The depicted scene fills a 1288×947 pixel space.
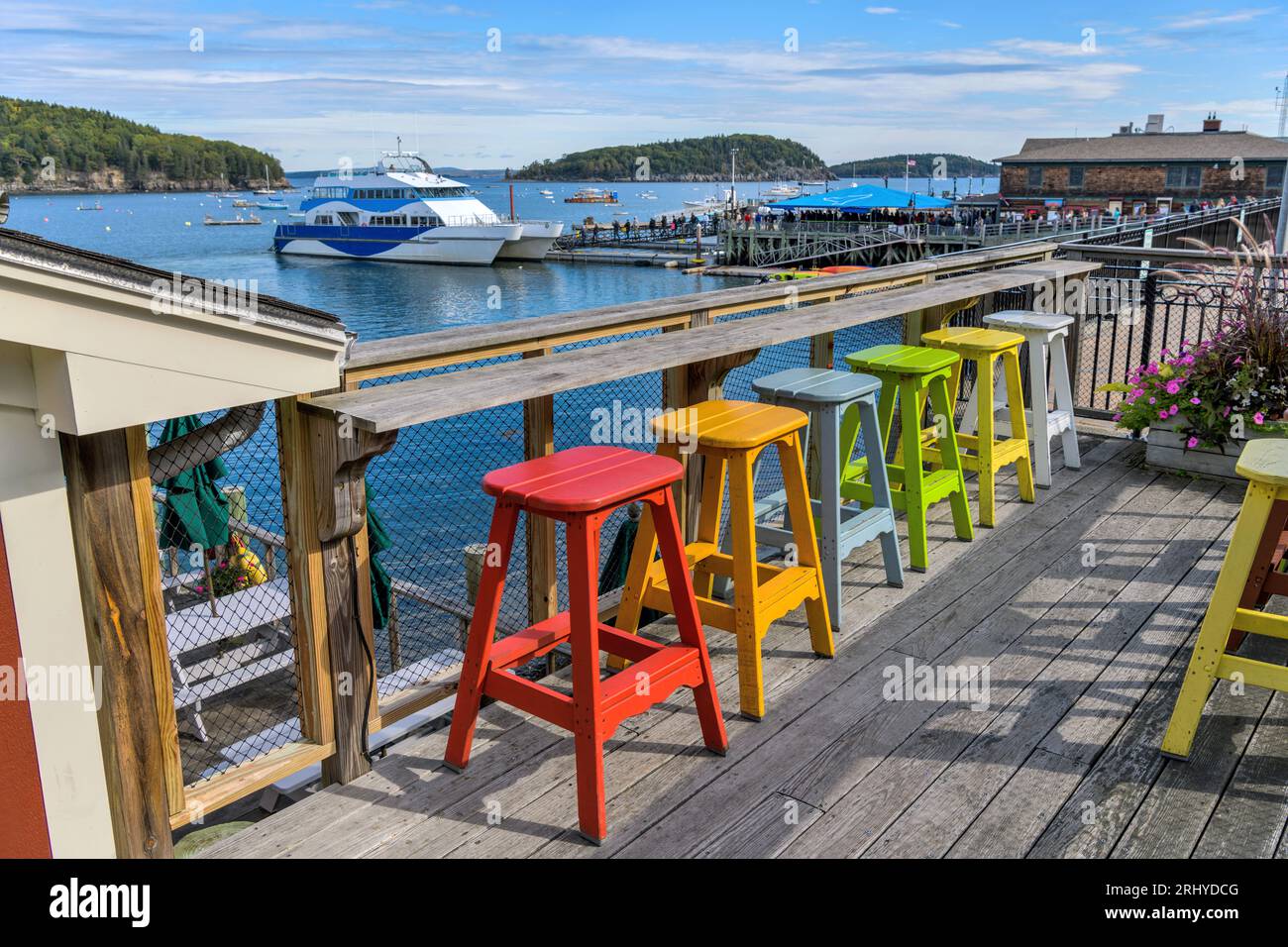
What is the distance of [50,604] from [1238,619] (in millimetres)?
2967

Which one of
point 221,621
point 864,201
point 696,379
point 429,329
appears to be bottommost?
point 221,621

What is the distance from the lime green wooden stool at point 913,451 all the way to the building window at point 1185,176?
187 ft

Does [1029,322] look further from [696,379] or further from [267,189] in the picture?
[267,189]

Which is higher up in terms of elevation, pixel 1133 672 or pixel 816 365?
pixel 816 365

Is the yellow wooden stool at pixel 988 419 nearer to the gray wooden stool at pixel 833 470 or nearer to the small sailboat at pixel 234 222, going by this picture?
the gray wooden stool at pixel 833 470

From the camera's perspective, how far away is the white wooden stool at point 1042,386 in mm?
4949

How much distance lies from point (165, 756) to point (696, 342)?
1997mm

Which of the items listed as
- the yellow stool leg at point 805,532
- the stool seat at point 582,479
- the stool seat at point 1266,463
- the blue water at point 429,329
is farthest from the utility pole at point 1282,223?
the stool seat at point 582,479

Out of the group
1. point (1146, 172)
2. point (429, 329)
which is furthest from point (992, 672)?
point (1146, 172)

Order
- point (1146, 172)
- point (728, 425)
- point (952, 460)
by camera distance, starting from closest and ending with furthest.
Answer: point (728, 425)
point (952, 460)
point (1146, 172)

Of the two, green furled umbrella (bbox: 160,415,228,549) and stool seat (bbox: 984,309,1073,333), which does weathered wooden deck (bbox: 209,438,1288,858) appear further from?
green furled umbrella (bbox: 160,415,228,549)

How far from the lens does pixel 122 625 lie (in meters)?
2.02

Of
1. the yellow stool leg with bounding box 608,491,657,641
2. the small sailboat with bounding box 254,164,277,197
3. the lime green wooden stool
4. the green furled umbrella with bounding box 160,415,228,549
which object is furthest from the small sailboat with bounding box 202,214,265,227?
the yellow stool leg with bounding box 608,491,657,641
